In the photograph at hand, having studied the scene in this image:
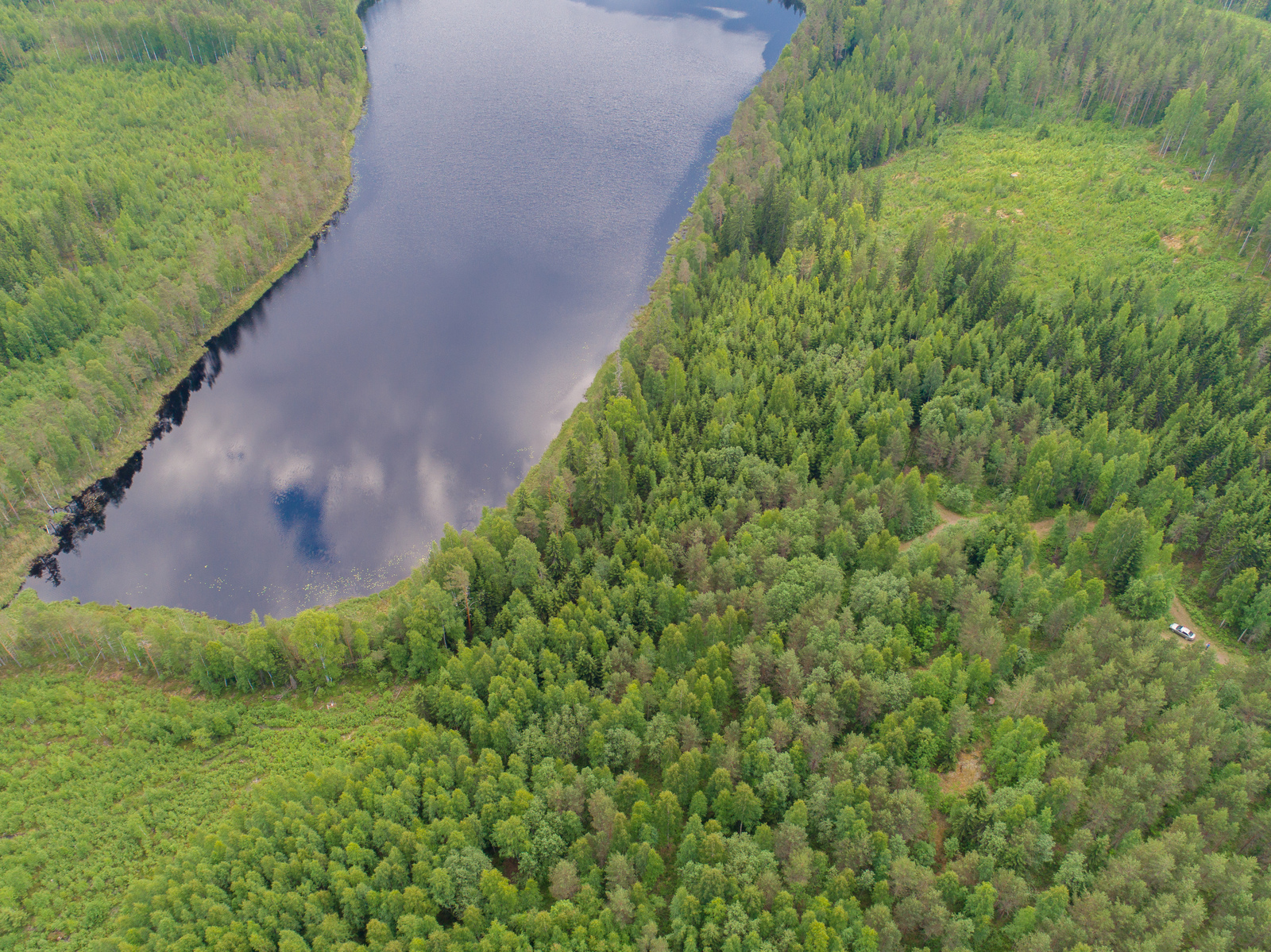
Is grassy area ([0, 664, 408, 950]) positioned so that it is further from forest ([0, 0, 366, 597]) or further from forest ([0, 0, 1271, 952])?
forest ([0, 0, 366, 597])

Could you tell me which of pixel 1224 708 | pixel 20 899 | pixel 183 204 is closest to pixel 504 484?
pixel 20 899

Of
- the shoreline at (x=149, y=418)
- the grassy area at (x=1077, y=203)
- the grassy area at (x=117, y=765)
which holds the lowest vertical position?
the grassy area at (x=117, y=765)

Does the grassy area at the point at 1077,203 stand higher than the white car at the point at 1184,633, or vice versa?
the grassy area at the point at 1077,203

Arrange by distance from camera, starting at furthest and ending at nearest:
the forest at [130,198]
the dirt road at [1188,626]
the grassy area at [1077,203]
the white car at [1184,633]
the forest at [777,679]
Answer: the grassy area at [1077,203]
the forest at [130,198]
the white car at [1184,633]
the dirt road at [1188,626]
the forest at [777,679]

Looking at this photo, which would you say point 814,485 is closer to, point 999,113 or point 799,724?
point 799,724

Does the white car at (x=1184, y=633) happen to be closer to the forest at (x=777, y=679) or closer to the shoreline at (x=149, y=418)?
the forest at (x=777, y=679)

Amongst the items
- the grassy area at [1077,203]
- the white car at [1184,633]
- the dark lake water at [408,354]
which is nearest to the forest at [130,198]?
the dark lake water at [408,354]

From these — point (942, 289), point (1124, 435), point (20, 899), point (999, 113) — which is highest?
point (999, 113)
